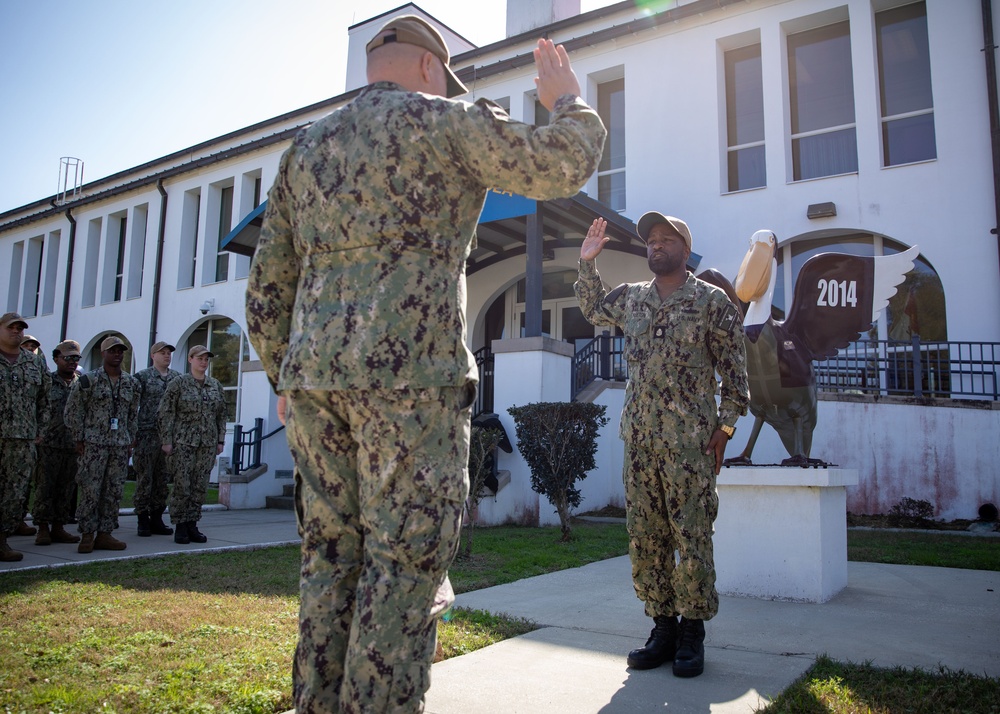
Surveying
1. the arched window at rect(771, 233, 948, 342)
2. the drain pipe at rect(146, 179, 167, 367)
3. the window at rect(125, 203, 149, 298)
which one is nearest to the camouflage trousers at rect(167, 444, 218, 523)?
the arched window at rect(771, 233, 948, 342)

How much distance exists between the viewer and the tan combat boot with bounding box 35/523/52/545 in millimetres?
7227

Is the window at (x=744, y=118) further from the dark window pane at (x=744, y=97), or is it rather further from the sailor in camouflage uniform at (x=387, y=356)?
the sailor in camouflage uniform at (x=387, y=356)

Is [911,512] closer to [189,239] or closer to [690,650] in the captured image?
[690,650]

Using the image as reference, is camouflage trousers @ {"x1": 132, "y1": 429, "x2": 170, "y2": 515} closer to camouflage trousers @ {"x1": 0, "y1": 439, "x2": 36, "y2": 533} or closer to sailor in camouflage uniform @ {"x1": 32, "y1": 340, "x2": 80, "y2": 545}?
sailor in camouflage uniform @ {"x1": 32, "y1": 340, "x2": 80, "y2": 545}

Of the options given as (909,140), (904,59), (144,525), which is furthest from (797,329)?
(904,59)

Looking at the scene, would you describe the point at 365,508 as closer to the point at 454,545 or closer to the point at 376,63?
the point at 454,545

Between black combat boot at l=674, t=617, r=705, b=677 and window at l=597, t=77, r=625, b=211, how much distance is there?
39.0 feet

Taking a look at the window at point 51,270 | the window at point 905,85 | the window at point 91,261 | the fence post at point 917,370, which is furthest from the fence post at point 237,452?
the window at point 51,270

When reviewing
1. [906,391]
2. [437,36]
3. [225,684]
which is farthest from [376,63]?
[906,391]

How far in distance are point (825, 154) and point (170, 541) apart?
11.5 m

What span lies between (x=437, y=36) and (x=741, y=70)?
13.0 meters

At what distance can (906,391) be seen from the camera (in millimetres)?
10406

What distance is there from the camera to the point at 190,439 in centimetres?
777

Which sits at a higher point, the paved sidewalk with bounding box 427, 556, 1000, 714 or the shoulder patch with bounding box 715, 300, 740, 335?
the shoulder patch with bounding box 715, 300, 740, 335
